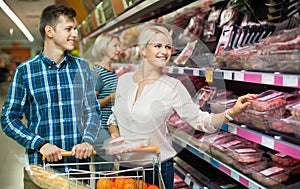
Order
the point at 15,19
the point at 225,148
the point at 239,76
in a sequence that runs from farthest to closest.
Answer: the point at 15,19 → the point at 225,148 → the point at 239,76

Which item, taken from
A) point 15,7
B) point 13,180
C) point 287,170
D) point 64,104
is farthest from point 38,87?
point 287,170

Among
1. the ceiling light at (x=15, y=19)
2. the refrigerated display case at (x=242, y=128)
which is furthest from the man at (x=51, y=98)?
the refrigerated display case at (x=242, y=128)

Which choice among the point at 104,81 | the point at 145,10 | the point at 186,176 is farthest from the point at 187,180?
the point at 145,10

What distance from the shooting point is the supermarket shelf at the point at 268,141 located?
1.79 metres

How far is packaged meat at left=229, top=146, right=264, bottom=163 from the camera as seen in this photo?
2.40 metres

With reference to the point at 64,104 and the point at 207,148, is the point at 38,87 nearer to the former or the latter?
the point at 64,104

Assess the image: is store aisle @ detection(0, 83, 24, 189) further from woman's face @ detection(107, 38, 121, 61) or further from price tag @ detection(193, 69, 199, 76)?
price tag @ detection(193, 69, 199, 76)

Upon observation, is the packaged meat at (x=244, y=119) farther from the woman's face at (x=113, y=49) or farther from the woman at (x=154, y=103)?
the woman's face at (x=113, y=49)

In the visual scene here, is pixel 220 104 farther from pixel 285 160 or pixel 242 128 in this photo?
pixel 285 160

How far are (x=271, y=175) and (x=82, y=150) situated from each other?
996mm

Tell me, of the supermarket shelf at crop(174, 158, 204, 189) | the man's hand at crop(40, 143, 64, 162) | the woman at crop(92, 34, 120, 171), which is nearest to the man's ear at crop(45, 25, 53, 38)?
the woman at crop(92, 34, 120, 171)

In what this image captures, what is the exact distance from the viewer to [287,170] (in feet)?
7.05

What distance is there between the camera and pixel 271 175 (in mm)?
2123

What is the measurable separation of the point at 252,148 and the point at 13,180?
5.79 feet
